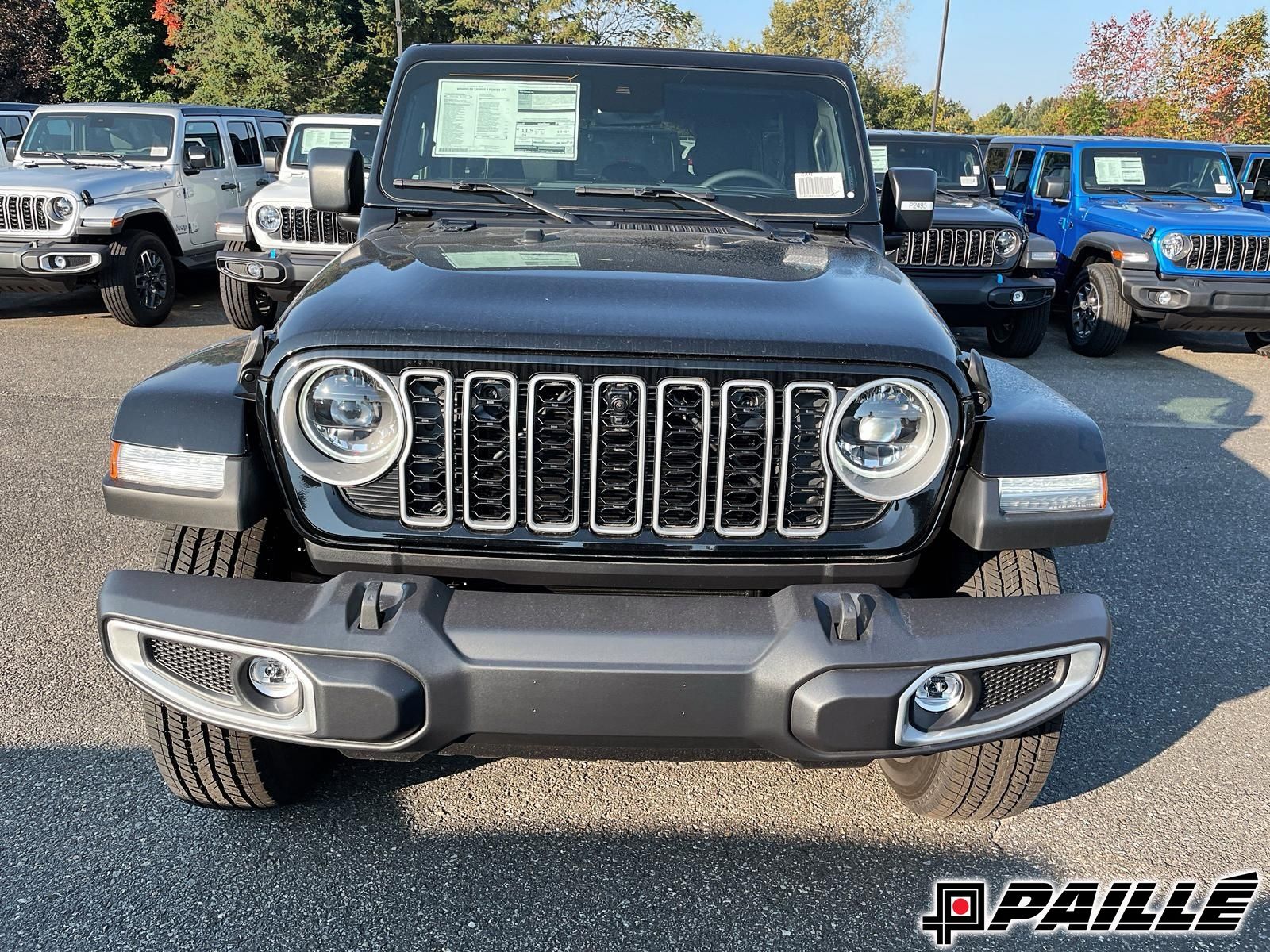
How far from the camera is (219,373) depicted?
2.25 meters

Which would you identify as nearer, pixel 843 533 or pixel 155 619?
pixel 155 619

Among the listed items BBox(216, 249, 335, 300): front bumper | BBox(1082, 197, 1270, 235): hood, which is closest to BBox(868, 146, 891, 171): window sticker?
BBox(1082, 197, 1270, 235): hood

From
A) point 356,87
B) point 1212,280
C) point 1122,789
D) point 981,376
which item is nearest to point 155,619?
point 981,376

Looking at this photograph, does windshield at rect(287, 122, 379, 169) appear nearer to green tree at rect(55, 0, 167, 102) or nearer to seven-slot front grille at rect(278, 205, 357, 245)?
seven-slot front grille at rect(278, 205, 357, 245)

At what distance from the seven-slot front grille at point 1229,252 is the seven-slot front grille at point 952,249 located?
1.66 meters

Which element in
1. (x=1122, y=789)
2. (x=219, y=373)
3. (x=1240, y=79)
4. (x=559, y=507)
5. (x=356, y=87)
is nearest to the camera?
(x=559, y=507)

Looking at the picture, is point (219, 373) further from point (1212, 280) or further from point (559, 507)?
point (1212, 280)

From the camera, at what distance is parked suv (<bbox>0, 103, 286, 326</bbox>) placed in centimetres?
825

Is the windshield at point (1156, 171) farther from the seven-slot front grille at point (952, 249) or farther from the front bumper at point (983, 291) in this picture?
the seven-slot front grille at point (952, 249)

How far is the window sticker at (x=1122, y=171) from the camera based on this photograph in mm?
9312

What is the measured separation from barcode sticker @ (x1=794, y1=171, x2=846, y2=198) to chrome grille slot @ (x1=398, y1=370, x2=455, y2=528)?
1645 mm

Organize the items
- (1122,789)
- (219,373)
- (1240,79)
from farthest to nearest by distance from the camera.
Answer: (1240,79) < (1122,789) < (219,373)

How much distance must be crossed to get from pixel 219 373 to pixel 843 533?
1433mm

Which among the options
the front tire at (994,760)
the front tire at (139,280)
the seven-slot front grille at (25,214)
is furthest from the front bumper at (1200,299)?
the seven-slot front grille at (25,214)
